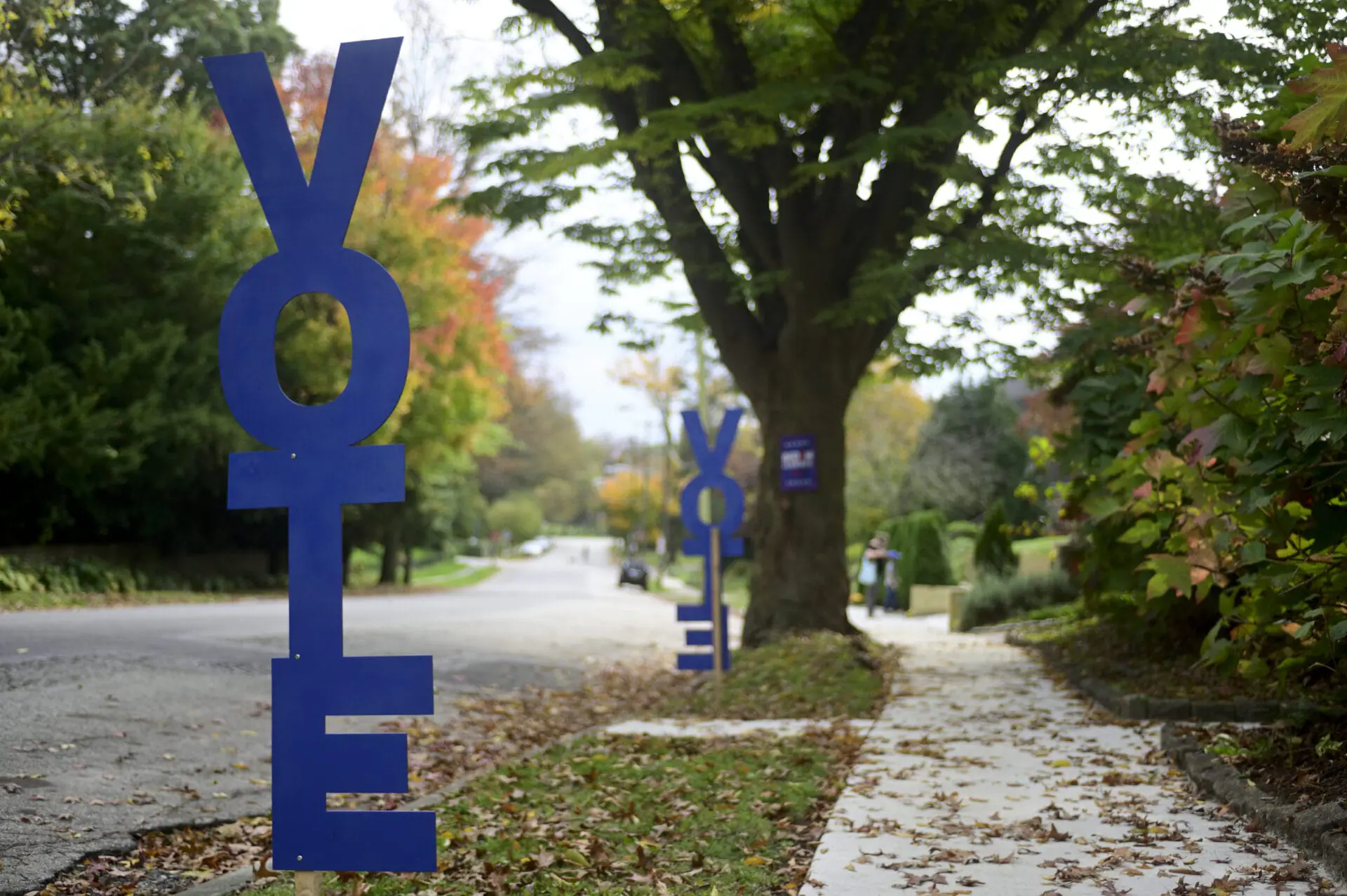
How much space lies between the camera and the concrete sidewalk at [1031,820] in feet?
13.1

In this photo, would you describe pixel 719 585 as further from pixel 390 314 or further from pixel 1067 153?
pixel 390 314

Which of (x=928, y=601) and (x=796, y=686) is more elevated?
(x=796, y=686)

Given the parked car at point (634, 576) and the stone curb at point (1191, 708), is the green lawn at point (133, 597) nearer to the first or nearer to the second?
the stone curb at point (1191, 708)

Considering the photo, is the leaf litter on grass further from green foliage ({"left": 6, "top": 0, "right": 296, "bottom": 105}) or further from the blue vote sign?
green foliage ({"left": 6, "top": 0, "right": 296, "bottom": 105})

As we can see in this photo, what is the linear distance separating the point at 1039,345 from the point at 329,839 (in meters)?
10.1

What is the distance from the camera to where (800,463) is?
39.3ft

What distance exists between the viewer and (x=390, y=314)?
3.61 metres

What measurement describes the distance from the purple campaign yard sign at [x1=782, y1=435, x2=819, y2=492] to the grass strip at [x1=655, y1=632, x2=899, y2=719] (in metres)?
1.56

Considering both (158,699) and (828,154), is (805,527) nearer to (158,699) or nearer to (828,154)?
(828,154)

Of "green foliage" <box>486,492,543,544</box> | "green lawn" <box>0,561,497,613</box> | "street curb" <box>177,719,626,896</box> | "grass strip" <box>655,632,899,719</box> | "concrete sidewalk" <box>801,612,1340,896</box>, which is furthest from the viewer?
"green foliage" <box>486,492,543,544</box>

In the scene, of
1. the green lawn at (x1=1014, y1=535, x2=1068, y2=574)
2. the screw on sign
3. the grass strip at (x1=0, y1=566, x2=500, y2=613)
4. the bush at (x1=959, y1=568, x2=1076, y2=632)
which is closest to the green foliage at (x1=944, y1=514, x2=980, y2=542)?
the green lawn at (x1=1014, y1=535, x2=1068, y2=574)

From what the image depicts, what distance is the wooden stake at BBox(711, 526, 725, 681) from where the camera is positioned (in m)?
10.1

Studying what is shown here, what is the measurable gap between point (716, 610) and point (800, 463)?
92.3 inches

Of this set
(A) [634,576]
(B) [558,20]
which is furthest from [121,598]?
(A) [634,576]
